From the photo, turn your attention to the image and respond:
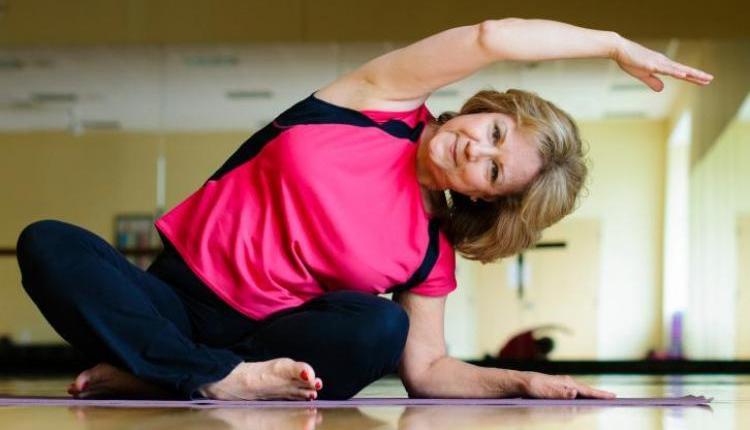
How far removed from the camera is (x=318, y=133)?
6.90 feet

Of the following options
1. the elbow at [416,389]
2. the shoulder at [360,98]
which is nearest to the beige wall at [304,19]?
the shoulder at [360,98]

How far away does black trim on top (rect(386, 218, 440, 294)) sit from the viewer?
2.13 m

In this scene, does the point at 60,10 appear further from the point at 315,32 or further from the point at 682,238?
the point at 682,238

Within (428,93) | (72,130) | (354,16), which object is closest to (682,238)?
(354,16)

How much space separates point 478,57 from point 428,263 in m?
0.36

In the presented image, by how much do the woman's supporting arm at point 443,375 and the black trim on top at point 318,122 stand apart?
0.29 metres

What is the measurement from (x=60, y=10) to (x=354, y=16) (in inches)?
70.0

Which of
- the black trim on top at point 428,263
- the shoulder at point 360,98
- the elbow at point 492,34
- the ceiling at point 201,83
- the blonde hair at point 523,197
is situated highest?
the ceiling at point 201,83

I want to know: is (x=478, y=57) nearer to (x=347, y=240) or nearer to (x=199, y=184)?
(x=347, y=240)

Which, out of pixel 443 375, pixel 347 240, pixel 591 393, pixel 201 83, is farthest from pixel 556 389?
pixel 201 83

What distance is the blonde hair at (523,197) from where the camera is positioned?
2.10 m

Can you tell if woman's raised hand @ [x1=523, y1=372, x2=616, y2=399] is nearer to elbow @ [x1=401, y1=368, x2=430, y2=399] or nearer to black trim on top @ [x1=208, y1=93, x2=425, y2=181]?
elbow @ [x1=401, y1=368, x2=430, y2=399]

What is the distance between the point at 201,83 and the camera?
756 cm

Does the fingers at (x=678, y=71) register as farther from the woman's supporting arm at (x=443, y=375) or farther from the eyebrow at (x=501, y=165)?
the woman's supporting arm at (x=443, y=375)
